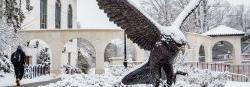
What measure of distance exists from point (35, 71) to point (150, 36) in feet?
61.3

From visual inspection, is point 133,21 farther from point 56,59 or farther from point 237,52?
point 237,52

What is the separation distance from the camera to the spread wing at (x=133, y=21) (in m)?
10.1

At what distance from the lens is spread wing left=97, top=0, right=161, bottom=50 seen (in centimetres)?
1009

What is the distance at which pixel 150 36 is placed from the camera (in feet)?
34.0

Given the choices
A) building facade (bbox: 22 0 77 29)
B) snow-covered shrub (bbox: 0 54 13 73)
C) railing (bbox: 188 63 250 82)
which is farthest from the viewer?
building facade (bbox: 22 0 77 29)

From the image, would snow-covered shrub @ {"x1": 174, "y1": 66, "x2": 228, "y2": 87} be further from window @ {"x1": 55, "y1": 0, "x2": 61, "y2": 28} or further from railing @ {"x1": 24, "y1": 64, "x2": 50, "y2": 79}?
window @ {"x1": 55, "y1": 0, "x2": 61, "y2": 28}

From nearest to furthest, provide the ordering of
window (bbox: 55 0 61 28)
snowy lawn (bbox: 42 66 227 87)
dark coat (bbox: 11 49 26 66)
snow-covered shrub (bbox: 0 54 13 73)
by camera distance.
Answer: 1. snowy lawn (bbox: 42 66 227 87)
2. dark coat (bbox: 11 49 26 66)
3. snow-covered shrub (bbox: 0 54 13 73)
4. window (bbox: 55 0 61 28)

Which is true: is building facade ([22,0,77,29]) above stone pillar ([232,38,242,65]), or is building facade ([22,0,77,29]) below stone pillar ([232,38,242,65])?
above

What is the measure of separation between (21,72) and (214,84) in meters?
8.96

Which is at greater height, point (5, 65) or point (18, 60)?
point (18, 60)

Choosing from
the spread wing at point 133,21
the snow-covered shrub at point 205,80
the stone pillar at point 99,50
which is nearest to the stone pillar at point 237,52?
the stone pillar at point 99,50

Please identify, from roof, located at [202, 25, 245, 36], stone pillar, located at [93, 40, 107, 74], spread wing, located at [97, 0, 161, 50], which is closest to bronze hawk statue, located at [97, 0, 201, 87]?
spread wing, located at [97, 0, 161, 50]

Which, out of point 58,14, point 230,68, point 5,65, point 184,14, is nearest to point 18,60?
point 5,65

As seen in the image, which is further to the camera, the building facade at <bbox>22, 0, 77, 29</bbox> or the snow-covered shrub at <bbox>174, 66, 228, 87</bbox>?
the building facade at <bbox>22, 0, 77, 29</bbox>
